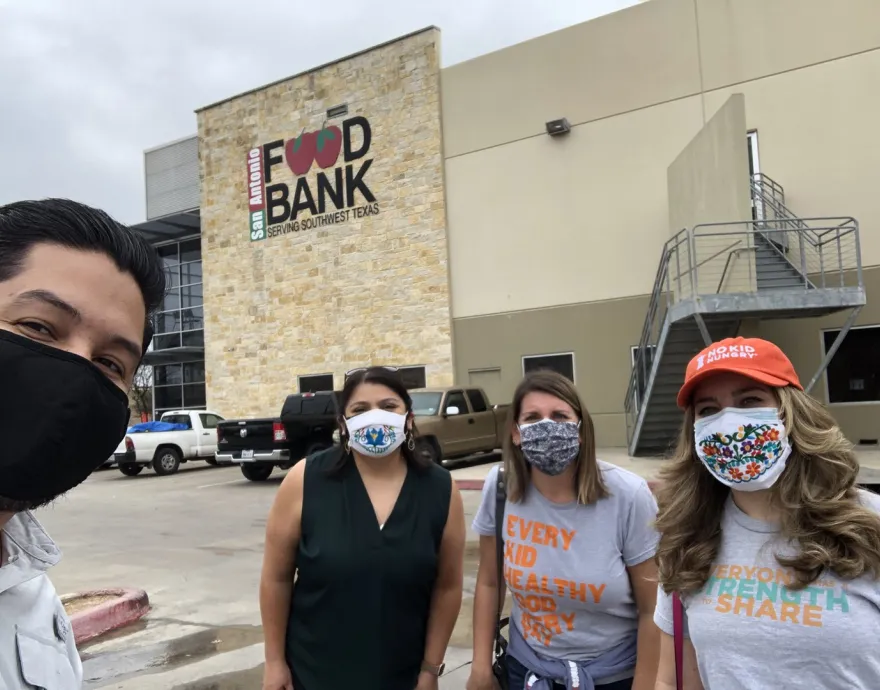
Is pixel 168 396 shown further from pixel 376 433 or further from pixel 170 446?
pixel 376 433

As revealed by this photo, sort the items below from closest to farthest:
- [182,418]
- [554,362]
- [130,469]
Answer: [554,362]
[130,469]
[182,418]

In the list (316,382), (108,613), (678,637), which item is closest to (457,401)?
(316,382)

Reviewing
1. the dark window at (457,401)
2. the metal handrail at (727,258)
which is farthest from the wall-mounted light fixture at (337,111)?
the metal handrail at (727,258)

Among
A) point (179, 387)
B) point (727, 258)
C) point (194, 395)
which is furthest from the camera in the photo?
point (179, 387)

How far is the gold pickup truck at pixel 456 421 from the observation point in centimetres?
1416

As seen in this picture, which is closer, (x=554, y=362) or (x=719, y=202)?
(x=719, y=202)

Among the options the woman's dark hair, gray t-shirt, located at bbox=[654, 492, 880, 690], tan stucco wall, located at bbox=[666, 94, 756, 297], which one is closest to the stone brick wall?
tan stucco wall, located at bbox=[666, 94, 756, 297]

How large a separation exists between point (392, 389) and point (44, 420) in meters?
1.87

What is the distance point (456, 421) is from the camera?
14.8 m

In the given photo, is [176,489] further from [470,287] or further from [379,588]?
[379,588]

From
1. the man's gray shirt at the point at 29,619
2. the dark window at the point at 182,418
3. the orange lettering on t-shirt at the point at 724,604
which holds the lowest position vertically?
the dark window at the point at 182,418

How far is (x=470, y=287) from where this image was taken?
19.3 metres

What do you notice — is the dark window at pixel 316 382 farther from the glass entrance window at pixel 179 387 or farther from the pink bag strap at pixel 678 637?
the pink bag strap at pixel 678 637

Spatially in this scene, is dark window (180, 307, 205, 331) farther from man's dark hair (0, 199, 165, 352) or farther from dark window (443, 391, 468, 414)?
man's dark hair (0, 199, 165, 352)
